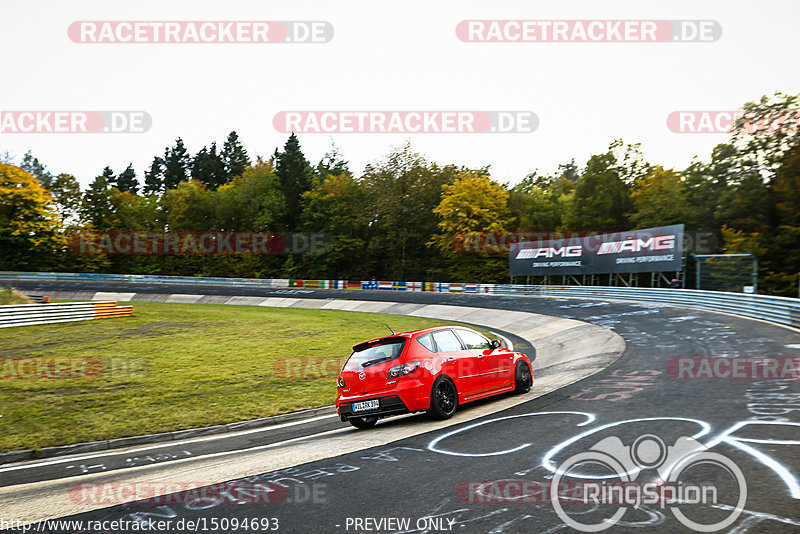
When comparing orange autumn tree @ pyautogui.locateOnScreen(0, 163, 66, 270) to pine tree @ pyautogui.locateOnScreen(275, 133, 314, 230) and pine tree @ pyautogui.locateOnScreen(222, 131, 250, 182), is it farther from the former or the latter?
pine tree @ pyautogui.locateOnScreen(222, 131, 250, 182)

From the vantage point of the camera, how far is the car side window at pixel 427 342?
31.1 feet

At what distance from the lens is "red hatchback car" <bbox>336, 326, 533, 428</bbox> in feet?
29.5

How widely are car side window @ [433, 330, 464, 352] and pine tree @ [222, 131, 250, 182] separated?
10533 cm

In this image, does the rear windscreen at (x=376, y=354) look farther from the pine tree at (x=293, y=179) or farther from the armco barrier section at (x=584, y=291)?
the pine tree at (x=293, y=179)

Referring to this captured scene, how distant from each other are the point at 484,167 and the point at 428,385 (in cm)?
7534

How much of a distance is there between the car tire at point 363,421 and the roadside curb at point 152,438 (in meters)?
2.19

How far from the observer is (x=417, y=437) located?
26.2ft

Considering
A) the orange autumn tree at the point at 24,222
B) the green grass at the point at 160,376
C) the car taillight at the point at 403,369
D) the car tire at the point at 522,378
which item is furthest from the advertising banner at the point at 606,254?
the orange autumn tree at the point at 24,222

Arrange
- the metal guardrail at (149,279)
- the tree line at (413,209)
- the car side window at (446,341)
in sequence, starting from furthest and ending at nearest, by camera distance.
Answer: the metal guardrail at (149,279) → the tree line at (413,209) → the car side window at (446,341)

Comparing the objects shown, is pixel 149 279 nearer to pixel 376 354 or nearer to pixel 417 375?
pixel 376 354

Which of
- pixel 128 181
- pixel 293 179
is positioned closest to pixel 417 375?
pixel 293 179

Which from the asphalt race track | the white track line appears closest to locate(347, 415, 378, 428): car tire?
the asphalt race track

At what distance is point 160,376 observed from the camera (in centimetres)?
1542

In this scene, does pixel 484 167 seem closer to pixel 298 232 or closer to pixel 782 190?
pixel 298 232
